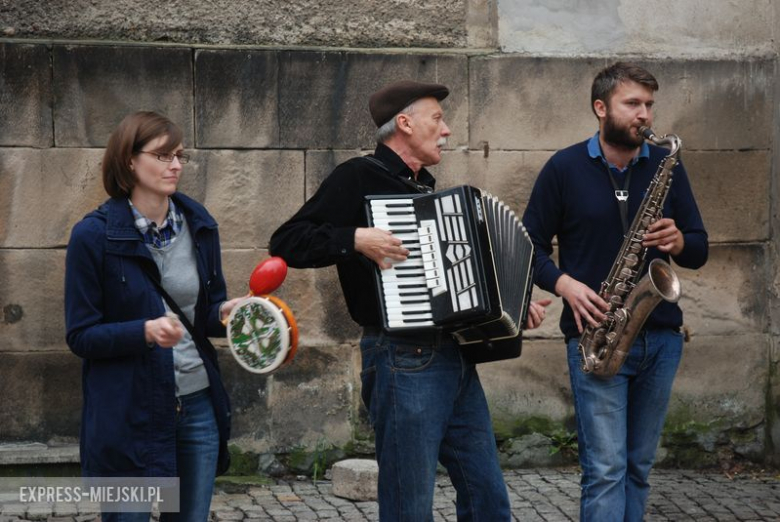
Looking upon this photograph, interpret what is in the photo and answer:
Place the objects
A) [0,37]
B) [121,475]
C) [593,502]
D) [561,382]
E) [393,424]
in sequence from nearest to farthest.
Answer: [121,475] < [393,424] < [593,502] < [0,37] < [561,382]

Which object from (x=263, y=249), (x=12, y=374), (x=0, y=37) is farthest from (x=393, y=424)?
(x=0, y=37)

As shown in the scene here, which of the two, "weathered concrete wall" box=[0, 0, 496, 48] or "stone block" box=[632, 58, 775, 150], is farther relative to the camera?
"stone block" box=[632, 58, 775, 150]

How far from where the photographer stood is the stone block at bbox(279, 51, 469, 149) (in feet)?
20.4

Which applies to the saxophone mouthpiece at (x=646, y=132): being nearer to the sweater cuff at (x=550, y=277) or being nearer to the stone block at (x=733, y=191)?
the sweater cuff at (x=550, y=277)

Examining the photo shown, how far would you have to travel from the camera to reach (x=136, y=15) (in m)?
6.17

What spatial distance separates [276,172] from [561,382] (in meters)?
1.94

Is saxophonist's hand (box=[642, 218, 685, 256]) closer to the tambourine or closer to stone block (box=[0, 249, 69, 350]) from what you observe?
the tambourine

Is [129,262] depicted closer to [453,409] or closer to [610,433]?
[453,409]

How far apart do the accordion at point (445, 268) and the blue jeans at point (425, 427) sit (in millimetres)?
163

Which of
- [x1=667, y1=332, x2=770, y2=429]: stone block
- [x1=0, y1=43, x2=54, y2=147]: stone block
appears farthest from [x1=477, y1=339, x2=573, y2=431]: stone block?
[x1=0, y1=43, x2=54, y2=147]: stone block

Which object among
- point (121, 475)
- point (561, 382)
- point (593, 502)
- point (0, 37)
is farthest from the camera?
A: point (561, 382)

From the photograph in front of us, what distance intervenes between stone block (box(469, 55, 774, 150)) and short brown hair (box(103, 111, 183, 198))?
2.91m

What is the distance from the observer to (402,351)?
3.99m

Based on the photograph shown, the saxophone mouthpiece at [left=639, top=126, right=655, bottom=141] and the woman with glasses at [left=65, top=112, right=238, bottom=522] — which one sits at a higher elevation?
the saxophone mouthpiece at [left=639, top=126, right=655, bottom=141]
